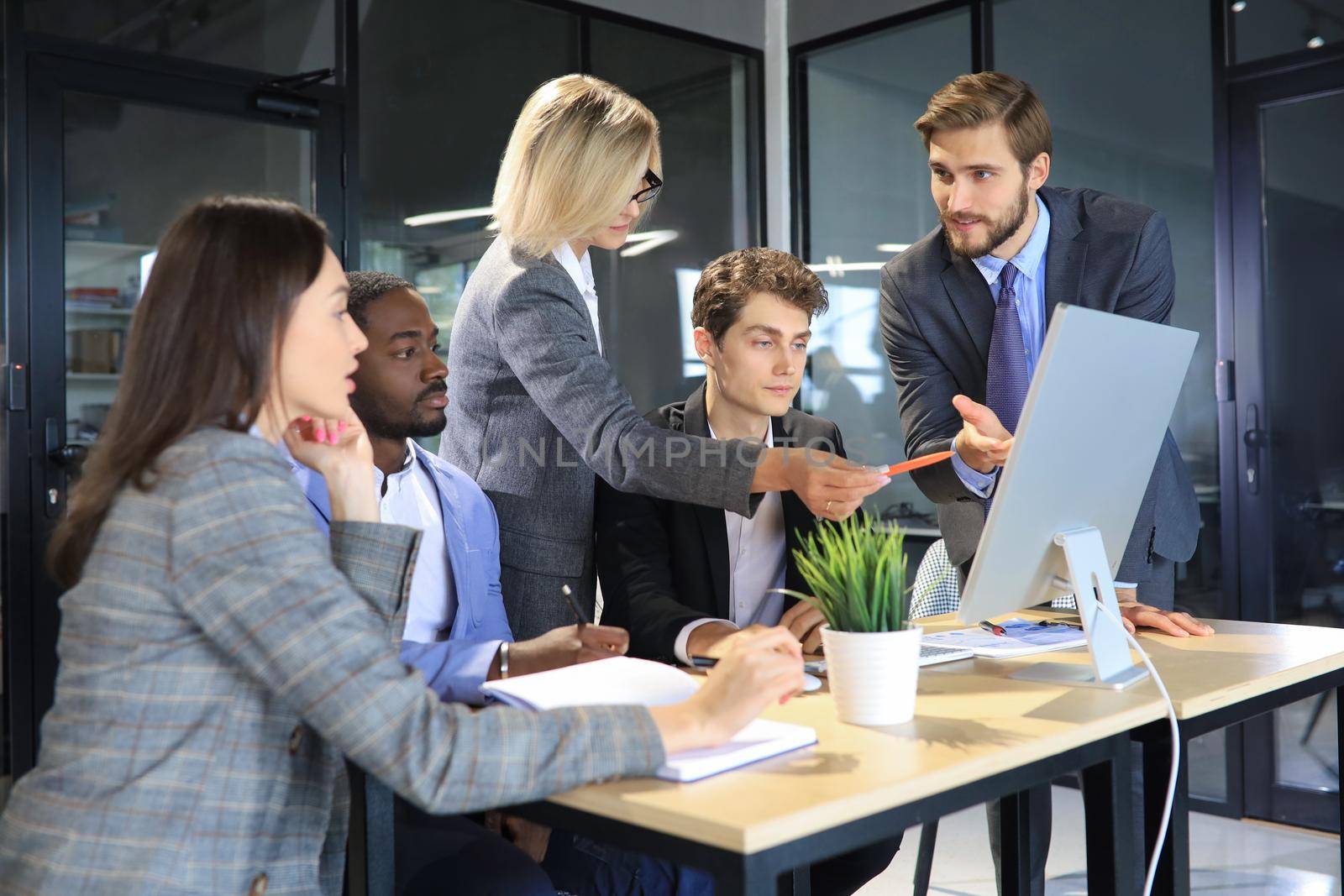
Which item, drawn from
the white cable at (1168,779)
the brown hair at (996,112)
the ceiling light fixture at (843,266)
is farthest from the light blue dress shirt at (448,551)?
the ceiling light fixture at (843,266)

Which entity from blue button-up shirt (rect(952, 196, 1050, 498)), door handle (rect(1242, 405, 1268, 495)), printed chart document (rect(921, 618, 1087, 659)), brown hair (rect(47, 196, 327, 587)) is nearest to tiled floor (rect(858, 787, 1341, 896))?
door handle (rect(1242, 405, 1268, 495))

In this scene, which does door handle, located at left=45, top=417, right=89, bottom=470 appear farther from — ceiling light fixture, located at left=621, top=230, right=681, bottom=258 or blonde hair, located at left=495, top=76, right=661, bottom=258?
ceiling light fixture, located at left=621, top=230, right=681, bottom=258

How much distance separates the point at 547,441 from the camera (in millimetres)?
2064

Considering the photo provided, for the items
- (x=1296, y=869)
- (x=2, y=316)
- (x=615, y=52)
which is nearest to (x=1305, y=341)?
(x=1296, y=869)

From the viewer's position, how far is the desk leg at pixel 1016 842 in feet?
6.40

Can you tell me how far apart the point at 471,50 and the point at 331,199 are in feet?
2.60

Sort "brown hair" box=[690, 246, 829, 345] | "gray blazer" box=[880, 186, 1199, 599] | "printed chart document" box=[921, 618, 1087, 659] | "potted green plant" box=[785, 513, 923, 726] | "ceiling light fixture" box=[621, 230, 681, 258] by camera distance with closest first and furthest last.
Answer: "potted green plant" box=[785, 513, 923, 726] → "printed chart document" box=[921, 618, 1087, 659] → "brown hair" box=[690, 246, 829, 345] → "gray blazer" box=[880, 186, 1199, 599] → "ceiling light fixture" box=[621, 230, 681, 258]

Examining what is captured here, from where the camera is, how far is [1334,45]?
11.9ft

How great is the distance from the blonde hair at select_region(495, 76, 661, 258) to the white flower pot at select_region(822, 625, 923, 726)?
0.91 meters

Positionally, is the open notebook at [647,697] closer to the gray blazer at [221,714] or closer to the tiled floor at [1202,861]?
the gray blazer at [221,714]

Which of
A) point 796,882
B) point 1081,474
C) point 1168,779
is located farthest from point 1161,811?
point 796,882

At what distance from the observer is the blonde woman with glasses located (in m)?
1.87

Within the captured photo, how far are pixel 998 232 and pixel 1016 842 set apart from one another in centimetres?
115

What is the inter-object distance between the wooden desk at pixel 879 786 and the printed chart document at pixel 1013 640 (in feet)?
0.73
